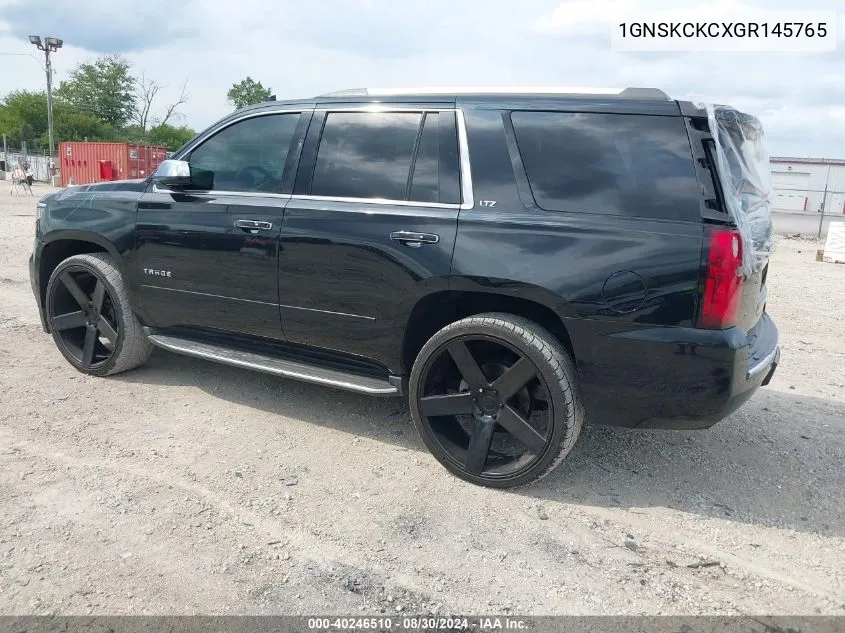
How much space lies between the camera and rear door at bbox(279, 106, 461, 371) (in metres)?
3.40

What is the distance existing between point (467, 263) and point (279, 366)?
4.45ft

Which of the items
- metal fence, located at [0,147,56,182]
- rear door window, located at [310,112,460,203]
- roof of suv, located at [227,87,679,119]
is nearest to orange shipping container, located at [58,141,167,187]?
metal fence, located at [0,147,56,182]

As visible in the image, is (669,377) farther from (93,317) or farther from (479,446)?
(93,317)

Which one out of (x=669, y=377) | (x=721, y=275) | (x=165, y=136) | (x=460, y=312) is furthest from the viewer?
(x=165, y=136)

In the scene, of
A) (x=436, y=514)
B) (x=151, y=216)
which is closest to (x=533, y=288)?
(x=436, y=514)

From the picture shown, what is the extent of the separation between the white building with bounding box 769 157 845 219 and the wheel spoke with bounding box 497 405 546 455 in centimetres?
4152

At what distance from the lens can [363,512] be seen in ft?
10.2

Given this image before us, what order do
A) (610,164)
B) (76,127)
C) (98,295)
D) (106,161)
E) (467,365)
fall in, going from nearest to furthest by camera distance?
1. (610,164)
2. (467,365)
3. (98,295)
4. (106,161)
5. (76,127)

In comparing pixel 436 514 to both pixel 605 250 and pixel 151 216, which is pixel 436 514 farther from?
pixel 151 216

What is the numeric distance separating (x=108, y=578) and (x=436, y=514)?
138 cm

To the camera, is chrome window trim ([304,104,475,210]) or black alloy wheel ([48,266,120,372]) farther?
black alloy wheel ([48,266,120,372])

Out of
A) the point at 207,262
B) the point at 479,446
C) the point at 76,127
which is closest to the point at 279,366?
the point at 207,262

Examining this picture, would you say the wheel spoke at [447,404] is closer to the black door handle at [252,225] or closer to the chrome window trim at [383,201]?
the chrome window trim at [383,201]

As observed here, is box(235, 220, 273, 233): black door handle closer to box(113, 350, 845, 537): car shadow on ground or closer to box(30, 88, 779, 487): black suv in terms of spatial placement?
box(30, 88, 779, 487): black suv
